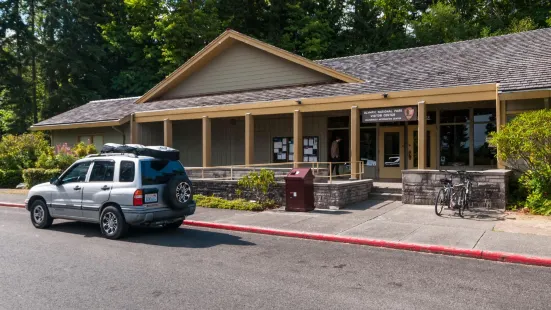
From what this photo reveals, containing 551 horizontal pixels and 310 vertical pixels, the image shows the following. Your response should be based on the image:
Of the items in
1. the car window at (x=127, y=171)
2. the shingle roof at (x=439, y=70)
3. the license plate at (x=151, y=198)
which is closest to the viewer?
the license plate at (x=151, y=198)

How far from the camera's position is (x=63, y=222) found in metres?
11.5

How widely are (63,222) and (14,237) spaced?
2.17m

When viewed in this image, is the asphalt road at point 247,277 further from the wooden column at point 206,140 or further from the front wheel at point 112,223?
the wooden column at point 206,140

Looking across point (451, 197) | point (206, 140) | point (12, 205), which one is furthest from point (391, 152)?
point (12, 205)

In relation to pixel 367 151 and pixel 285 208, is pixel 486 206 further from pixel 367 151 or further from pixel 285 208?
pixel 367 151

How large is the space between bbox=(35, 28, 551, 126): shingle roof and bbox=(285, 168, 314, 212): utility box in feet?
15.2

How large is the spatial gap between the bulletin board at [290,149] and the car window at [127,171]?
37.3ft

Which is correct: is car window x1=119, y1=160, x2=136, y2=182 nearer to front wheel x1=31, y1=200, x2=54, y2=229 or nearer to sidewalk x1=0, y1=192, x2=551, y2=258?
front wheel x1=31, y1=200, x2=54, y2=229

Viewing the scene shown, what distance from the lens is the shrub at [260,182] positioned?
13.4 metres

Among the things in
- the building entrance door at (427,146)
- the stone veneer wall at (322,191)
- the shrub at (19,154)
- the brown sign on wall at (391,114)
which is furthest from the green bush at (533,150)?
the shrub at (19,154)

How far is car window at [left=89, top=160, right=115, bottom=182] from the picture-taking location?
9.53 meters

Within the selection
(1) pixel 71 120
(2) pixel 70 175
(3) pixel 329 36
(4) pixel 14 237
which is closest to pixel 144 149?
(2) pixel 70 175

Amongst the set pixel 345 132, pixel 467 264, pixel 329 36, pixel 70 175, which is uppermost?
pixel 329 36

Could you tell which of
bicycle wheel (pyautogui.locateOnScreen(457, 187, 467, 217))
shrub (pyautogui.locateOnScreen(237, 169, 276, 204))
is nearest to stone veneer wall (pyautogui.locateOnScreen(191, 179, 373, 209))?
shrub (pyautogui.locateOnScreen(237, 169, 276, 204))
